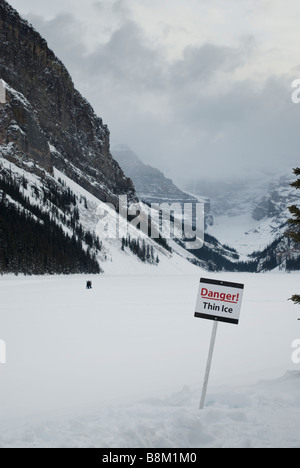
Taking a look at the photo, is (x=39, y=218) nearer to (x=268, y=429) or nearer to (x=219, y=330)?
(x=219, y=330)

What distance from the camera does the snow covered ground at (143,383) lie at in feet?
20.6

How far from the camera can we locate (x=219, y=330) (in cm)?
1845

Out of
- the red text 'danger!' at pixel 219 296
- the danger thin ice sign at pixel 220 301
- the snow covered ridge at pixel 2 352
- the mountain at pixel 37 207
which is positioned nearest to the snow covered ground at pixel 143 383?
the snow covered ridge at pixel 2 352

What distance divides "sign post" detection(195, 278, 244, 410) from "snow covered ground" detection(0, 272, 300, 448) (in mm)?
1589

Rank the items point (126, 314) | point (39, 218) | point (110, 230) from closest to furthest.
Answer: point (126, 314)
point (39, 218)
point (110, 230)

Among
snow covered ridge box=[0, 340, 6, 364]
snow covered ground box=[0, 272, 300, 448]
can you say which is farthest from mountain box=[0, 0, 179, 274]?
snow covered ridge box=[0, 340, 6, 364]

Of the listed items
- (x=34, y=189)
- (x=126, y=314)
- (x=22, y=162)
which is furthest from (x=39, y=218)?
(x=126, y=314)

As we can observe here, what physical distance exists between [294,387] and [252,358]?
4396 millimetres

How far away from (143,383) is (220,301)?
12.6 feet

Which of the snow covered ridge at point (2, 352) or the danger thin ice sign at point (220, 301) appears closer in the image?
the danger thin ice sign at point (220, 301)

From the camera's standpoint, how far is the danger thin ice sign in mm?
8078

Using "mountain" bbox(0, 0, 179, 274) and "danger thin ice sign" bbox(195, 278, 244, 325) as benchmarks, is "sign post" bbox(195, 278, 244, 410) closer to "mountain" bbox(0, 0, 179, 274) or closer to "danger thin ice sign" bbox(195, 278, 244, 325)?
"danger thin ice sign" bbox(195, 278, 244, 325)

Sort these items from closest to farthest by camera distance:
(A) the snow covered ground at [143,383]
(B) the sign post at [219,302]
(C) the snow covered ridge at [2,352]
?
(A) the snow covered ground at [143,383], (B) the sign post at [219,302], (C) the snow covered ridge at [2,352]

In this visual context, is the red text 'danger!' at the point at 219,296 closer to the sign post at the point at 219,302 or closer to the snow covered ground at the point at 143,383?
the sign post at the point at 219,302
